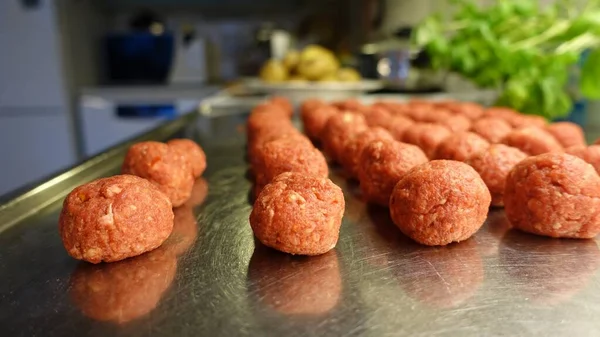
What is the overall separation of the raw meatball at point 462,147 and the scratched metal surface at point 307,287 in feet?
0.61

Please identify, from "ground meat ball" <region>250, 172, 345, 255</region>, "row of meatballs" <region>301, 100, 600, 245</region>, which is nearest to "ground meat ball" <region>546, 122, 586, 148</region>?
"row of meatballs" <region>301, 100, 600, 245</region>

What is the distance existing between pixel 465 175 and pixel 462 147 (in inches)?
9.8

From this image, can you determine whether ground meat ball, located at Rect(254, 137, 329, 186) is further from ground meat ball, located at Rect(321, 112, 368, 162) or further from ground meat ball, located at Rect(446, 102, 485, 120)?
ground meat ball, located at Rect(446, 102, 485, 120)

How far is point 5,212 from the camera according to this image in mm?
837

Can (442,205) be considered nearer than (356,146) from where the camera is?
Yes

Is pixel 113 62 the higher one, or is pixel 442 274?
pixel 113 62

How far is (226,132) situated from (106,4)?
10.5 feet

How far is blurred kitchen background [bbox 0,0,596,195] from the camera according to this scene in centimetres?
327

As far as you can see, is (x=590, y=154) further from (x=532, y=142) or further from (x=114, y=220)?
(x=114, y=220)

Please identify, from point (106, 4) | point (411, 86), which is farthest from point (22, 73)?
point (411, 86)

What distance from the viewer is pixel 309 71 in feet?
8.15

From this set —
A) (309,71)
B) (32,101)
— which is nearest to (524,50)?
(309,71)

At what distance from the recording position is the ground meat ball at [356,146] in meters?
1.07

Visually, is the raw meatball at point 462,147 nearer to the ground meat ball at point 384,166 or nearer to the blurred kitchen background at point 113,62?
the ground meat ball at point 384,166
